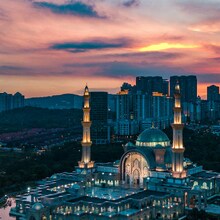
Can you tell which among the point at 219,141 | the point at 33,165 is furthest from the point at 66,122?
the point at 33,165

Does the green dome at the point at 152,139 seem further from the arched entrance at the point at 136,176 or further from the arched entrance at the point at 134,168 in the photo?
the arched entrance at the point at 136,176

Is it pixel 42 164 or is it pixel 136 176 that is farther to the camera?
pixel 42 164

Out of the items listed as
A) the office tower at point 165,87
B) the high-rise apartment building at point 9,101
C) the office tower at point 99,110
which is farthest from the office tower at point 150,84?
the high-rise apartment building at point 9,101

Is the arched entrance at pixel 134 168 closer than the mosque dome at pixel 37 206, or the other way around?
the mosque dome at pixel 37 206

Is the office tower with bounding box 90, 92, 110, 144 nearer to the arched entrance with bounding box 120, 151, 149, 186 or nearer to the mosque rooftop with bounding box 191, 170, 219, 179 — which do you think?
the arched entrance with bounding box 120, 151, 149, 186

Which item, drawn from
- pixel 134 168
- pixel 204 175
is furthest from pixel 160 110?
pixel 134 168

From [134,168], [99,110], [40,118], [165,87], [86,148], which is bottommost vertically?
[134,168]

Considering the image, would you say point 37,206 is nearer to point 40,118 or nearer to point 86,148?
point 86,148

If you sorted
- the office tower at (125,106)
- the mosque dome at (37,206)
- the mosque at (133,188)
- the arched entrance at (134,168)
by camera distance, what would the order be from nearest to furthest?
1. the mosque dome at (37,206)
2. the mosque at (133,188)
3. the arched entrance at (134,168)
4. the office tower at (125,106)

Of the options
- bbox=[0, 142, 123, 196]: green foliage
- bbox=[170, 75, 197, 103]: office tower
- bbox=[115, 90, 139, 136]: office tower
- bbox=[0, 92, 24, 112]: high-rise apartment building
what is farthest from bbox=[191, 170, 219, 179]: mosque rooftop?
bbox=[0, 92, 24, 112]: high-rise apartment building
